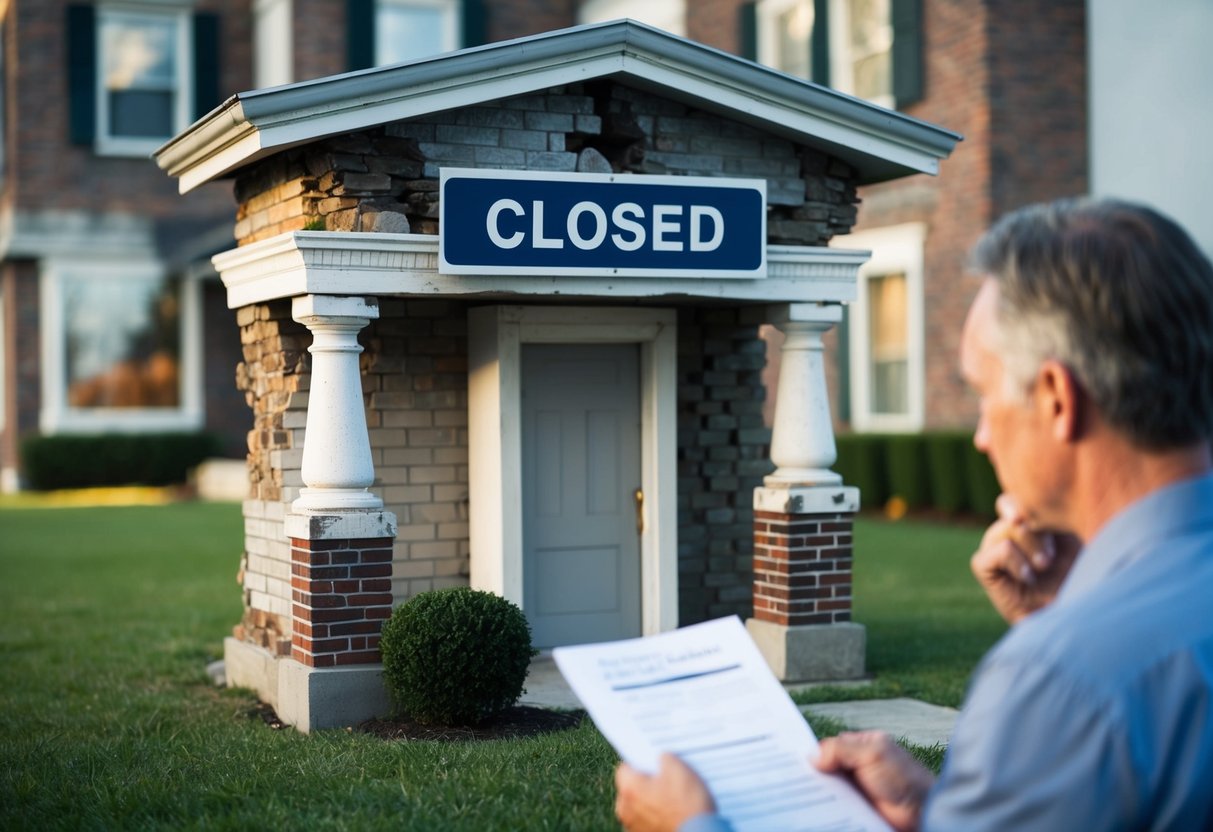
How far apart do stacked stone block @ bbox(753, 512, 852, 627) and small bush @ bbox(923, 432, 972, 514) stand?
886 cm

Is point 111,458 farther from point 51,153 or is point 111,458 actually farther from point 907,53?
point 907,53

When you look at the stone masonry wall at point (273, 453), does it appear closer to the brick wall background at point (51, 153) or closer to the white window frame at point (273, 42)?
the white window frame at point (273, 42)

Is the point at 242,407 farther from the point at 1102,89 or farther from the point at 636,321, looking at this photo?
the point at 636,321

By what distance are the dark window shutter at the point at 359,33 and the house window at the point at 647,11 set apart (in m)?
3.74

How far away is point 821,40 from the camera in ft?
64.1

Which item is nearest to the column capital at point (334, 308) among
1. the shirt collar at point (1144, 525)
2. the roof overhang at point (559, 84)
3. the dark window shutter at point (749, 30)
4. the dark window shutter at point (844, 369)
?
the roof overhang at point (559, 84)

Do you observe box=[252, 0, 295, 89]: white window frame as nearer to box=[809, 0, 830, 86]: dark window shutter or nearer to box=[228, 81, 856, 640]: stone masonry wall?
box=[809, 0, 830, 86]: dark window shutter

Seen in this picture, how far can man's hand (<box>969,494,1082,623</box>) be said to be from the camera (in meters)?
2.40

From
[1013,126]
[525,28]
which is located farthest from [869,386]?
[525,28]

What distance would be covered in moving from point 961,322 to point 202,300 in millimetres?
13543

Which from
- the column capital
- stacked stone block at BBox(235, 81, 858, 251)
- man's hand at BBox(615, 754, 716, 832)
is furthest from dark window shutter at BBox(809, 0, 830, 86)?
man's hand at BBox(615, 754, 716, 832)

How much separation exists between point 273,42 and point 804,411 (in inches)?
731

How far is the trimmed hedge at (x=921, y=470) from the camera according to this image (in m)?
17.3

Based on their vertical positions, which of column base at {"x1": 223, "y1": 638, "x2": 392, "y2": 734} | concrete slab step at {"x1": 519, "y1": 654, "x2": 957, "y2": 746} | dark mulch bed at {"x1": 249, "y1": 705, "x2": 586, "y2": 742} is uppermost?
column base at {"x1": 223, "y1": 638, "x2": 392, "y2": 734}
